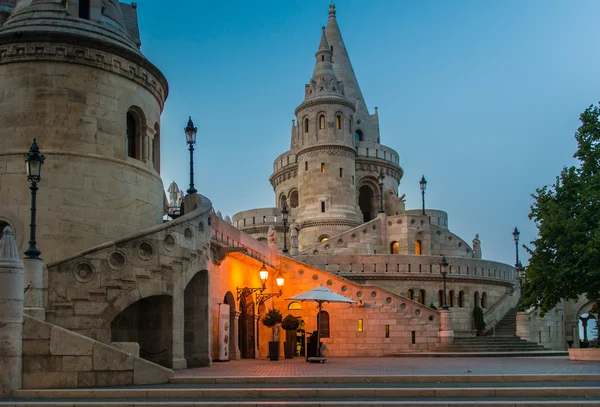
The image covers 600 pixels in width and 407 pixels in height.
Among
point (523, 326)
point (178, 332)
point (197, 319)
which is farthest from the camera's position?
point (523, 326)

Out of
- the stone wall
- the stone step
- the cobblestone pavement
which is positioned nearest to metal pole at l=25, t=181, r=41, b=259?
the stone wall

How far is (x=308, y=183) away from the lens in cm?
5750

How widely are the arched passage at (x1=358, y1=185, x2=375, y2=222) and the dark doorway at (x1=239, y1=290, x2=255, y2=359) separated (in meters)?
34.5

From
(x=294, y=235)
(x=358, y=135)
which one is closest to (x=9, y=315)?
(x=294, y=235)

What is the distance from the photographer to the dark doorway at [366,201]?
6334 cm

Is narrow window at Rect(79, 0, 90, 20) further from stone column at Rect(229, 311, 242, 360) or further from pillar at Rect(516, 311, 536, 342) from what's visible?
pillar at Rect(516, 311, 536, 342)

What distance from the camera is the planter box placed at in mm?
25172

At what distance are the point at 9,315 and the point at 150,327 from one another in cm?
675

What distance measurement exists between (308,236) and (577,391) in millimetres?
41990

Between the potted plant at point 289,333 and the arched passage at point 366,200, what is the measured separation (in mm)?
31358

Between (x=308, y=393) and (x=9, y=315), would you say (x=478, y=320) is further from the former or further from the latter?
(x=9, y=315)

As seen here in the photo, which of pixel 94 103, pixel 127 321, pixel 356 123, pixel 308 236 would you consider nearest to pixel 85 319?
pixel 127 321

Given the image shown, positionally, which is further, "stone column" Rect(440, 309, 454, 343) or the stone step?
"stone column" Rect(440, 309, 454, 343)

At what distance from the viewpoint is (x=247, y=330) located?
29031 millimetres
